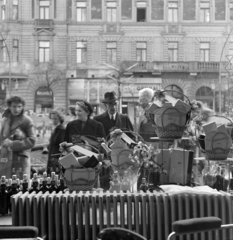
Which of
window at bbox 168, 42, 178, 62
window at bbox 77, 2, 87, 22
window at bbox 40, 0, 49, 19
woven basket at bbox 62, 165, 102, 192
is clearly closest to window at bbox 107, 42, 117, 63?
window at bbox 77, 2, 87, 22

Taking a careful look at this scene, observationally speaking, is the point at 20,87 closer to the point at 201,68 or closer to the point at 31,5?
the point at 31,5

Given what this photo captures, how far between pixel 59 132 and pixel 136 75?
5.88 feet

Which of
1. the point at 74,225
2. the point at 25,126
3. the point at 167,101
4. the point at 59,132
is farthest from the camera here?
the point at 59,132

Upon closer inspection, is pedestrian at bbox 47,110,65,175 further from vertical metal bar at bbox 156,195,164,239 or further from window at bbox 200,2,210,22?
window at bbox 200,2,210,22

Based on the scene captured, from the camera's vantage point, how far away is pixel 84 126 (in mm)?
2902

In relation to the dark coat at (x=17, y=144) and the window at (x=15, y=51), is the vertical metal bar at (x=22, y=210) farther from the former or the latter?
the window at (x=15, y=51)

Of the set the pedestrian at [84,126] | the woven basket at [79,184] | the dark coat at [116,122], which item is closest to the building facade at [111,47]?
the dark coat at [116,122]

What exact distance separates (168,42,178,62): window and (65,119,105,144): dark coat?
215 centimetres

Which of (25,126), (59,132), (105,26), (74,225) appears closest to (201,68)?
(105,26)

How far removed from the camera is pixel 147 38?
15.9 ft

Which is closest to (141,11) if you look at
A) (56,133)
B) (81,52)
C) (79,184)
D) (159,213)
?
(81,52)

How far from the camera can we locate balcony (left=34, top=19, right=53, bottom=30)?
477 cm

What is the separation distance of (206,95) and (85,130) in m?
2.33

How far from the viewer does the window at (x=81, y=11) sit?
4.86 meters
